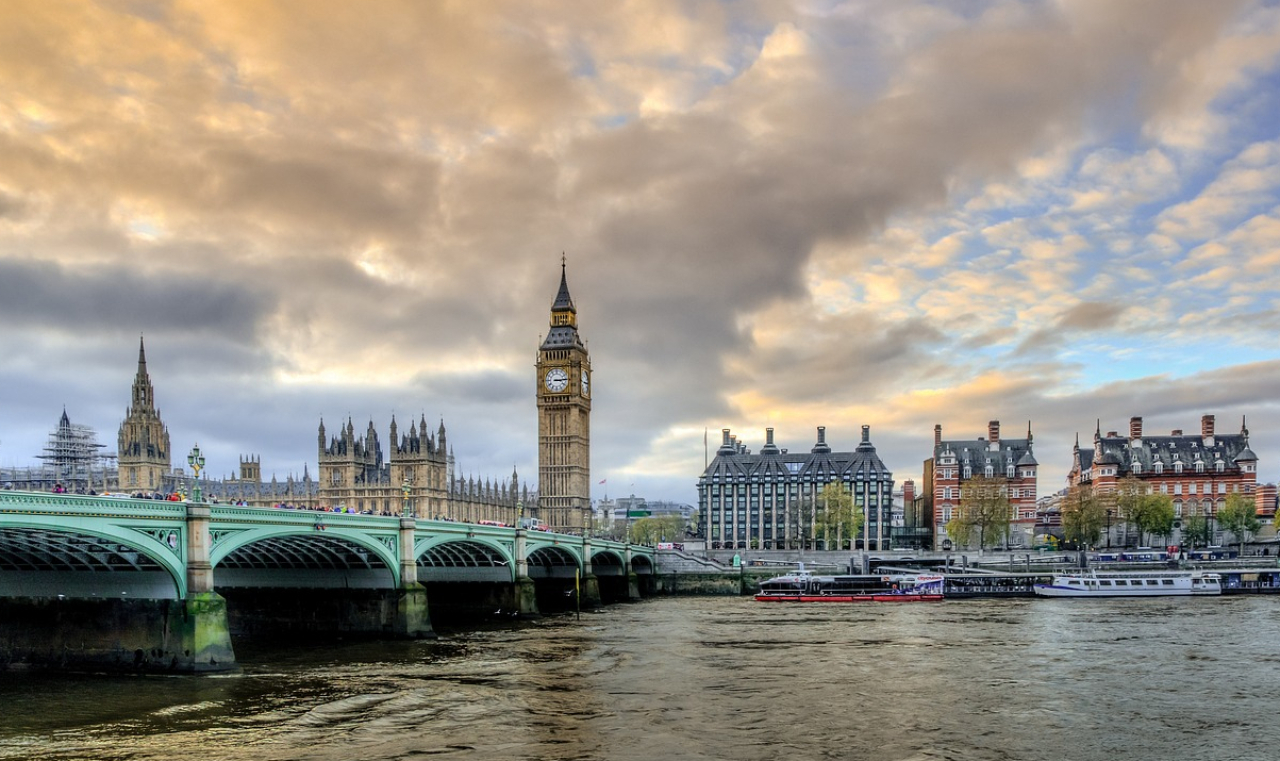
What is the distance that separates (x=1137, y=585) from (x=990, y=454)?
63.8m

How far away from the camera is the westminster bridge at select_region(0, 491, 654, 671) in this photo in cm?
4116

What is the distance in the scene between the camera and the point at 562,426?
185m

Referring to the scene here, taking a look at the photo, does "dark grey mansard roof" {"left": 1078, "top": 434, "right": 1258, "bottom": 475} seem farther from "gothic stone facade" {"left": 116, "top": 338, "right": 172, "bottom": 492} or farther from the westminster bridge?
"gothic stone facade" {"left": 116, "top": 338, "right": 172, "bottom": 492}

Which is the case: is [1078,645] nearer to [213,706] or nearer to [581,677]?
[581,677]

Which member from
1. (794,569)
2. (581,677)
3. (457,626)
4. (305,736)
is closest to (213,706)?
Answer: (305,736)

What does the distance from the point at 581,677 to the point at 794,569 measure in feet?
251

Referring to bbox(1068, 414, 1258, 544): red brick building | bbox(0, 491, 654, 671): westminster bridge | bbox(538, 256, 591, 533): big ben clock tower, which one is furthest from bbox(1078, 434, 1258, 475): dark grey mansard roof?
bbox(0, 491, 654, 671): westminster bridge

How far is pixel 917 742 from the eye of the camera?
32.2 meters

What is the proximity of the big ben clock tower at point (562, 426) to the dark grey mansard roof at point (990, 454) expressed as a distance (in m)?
58.9

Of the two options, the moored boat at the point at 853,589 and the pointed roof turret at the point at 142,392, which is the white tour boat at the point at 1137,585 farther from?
the pointed roof turret at the point at 142,392

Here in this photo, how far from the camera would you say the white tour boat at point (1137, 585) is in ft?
301

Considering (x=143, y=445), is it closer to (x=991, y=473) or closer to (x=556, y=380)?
(x=556, y=380)

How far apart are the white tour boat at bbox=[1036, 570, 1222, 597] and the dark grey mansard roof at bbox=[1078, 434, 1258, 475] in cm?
4758

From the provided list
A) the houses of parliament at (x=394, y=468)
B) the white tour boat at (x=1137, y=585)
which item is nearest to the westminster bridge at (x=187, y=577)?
the white tour boat at (x=1137, y=585)
